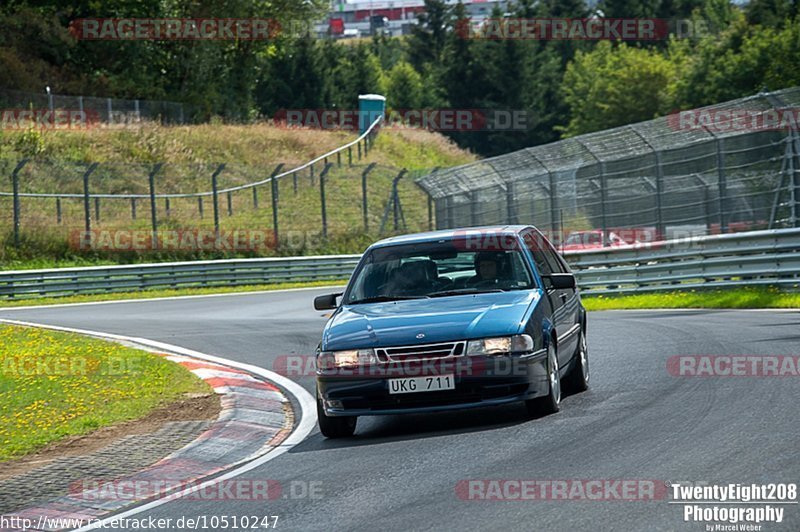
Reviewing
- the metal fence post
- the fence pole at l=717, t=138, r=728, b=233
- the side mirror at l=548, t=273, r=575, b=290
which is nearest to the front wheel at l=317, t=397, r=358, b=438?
the side mirror at l=548, t=273, r=575, b=290

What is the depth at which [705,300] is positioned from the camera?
68.4ft

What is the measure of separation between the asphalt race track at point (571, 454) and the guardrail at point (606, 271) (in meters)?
6.49

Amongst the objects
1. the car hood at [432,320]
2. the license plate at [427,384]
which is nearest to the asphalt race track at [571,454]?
the license plate at [427,384]

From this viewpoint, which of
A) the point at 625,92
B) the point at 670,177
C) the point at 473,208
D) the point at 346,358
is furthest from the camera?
the point at 625,92

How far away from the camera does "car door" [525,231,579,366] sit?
10.4 meters

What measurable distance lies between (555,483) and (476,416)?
2992 millimetres

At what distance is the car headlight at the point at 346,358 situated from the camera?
368 inches

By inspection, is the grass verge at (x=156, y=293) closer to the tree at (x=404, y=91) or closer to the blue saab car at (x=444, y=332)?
the blue saab car at (x=444, y=332)

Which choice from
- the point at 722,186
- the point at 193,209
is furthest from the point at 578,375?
the point at 193,209

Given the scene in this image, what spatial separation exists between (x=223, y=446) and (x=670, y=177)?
55.4ft

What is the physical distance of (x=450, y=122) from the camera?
102m

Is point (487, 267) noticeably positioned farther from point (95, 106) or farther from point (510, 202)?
point (95, 106)

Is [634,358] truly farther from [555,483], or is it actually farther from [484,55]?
[484,55]

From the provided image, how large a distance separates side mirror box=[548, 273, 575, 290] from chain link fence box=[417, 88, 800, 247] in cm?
1186
